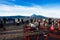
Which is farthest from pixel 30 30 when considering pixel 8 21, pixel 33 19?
pixel 8 21

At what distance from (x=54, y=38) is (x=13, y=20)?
820 inches

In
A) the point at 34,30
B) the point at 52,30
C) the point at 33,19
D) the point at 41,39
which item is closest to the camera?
the point at 41,39

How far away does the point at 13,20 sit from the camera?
115ft

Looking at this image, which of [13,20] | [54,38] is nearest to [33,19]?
[13,20]

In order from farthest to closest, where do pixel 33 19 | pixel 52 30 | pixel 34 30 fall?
1. pixel 33 19
2. pixel 34 30
3. pixel 52 30

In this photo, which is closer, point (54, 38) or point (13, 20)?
point (54, 38)

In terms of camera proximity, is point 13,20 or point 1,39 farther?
point 13,20

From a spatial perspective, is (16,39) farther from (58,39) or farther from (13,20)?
(13,20)

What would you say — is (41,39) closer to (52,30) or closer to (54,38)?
(54,38)

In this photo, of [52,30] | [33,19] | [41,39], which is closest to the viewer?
[41,39]

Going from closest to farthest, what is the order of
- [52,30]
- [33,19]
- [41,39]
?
[41,39] < [52,30] < [33,19]

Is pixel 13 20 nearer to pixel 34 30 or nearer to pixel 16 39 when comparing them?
pixel 34 30

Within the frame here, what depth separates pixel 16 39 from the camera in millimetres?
15031

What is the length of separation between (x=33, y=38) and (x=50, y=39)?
1.50 m
